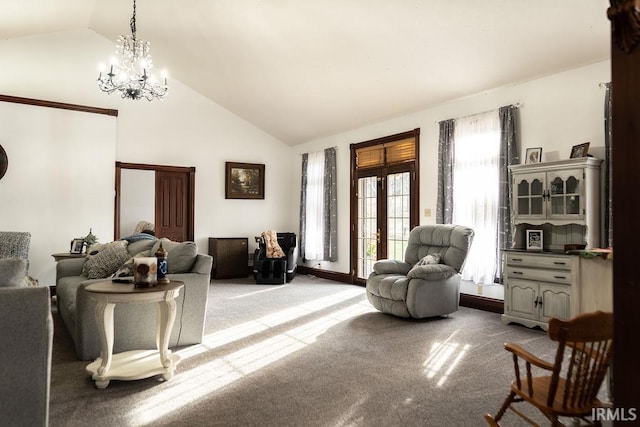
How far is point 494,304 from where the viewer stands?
5.21 meters

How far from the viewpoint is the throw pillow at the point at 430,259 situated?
493cm

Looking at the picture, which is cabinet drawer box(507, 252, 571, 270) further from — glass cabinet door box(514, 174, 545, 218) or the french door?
the french door

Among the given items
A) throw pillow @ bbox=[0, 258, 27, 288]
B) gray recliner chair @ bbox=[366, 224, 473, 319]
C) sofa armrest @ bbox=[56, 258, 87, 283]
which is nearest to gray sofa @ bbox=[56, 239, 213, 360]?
sofa armrest @ bbox=[56, 258, 87, 283]

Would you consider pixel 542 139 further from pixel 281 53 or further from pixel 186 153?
pixel 186 153

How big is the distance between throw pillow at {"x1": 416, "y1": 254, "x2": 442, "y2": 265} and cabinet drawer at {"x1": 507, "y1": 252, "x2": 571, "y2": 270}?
77 centimetres

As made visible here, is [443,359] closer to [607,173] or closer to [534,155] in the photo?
[607,173]

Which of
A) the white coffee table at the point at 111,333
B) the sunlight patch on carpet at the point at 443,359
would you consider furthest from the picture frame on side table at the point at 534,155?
the white coffee table at the point at 111,333

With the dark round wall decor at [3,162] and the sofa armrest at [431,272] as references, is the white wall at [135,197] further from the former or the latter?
the sofa armrest at [431,272]

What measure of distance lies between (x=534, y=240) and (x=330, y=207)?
161 inches

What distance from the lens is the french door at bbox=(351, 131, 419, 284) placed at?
259 inches

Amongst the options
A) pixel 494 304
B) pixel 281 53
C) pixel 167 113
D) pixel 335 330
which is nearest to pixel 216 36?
pixel 281 53

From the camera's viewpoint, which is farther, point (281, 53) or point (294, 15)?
point (281, 53)

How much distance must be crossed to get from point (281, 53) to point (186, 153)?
3199 mm

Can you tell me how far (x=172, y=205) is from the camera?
8062 millimetres
